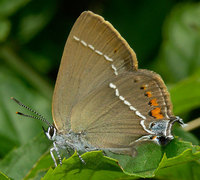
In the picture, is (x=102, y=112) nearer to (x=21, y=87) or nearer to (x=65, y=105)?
(x=65, y=105)

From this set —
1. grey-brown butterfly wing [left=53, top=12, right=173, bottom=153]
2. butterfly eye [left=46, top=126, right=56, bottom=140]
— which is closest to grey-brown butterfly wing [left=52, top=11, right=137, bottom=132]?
grey-brown butterfly wing [left=53, top=12, right=173, bottom=153]

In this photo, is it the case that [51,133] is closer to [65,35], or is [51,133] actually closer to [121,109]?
[121,109]

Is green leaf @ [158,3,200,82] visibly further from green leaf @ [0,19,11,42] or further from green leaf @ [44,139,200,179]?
green leaf @ [44,139,200,179]

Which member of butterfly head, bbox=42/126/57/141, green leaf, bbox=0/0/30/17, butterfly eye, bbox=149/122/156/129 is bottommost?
butterfly eye, bbox=149/122/156/129

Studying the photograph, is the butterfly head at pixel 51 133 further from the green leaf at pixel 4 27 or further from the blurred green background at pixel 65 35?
the green leaf at pixel 4 27

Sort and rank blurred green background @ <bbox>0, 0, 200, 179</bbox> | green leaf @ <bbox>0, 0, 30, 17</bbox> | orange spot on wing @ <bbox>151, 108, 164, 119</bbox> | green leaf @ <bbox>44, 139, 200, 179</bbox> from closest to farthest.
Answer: green leaf @ <bbox>44, 139, 200, 179</bbox> → orange spot on wing @ <bbox>151, 108, 164, 119</bbox> → green leaf @ <bbox>0, 0, 30, 17</bbox> → blurred green background @ <bbox>0, 0, 200, 179</bbox>

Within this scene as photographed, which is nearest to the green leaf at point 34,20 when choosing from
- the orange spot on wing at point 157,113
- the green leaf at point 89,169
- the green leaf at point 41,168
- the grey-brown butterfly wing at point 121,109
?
the grey-brown butterfly wing at point 121,109

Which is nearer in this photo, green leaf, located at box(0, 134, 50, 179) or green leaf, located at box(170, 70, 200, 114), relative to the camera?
green leaf, located at box(0, 134, 50, 179)
